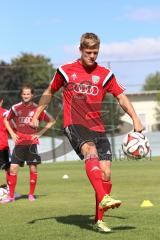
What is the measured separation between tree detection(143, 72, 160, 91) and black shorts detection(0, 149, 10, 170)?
1836 centimetres

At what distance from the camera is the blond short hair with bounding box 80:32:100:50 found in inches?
271

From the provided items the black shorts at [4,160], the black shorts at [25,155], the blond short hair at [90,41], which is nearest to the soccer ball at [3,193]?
the black shorts at [25,155]

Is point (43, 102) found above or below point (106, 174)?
above

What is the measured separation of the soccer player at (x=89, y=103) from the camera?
695 cm

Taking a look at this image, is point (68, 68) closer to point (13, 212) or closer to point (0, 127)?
point (13, 212)

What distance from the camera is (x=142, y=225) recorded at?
730cm

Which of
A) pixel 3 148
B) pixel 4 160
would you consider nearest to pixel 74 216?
pixel 4 160

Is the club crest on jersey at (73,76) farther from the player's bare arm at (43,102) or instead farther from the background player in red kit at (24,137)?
the background player in red kit at (24,137)

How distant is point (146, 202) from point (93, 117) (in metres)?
2.91

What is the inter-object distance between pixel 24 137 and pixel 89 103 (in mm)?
4667

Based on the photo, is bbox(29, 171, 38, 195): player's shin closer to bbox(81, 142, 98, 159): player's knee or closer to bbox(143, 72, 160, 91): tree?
bbox(81, 142, 98, 159): player's knee

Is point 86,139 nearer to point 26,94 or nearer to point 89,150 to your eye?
point 89,150

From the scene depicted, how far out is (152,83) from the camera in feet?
105

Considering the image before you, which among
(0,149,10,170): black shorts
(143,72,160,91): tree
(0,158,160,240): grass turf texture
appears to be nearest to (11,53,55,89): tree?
(143,72,160,91): tree
